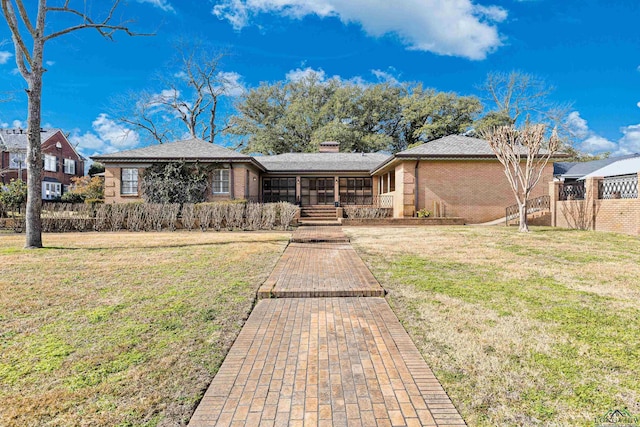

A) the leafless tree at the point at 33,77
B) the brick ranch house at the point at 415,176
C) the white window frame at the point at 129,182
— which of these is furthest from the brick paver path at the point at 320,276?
the white window frame at the point at 129,182

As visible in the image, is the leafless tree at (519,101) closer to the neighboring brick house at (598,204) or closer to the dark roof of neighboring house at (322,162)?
the dark roof of neighboring house at (322,162)

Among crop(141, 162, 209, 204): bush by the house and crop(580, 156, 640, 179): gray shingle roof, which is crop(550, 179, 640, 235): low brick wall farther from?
crop(141, 162, 209, 204): bush by the house

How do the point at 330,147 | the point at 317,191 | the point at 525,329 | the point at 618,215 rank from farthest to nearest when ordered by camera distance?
the point at 330,147 < the point at 317,191 < the point at 618,215 < the point at 525,329

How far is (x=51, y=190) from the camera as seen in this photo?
33.6 metres

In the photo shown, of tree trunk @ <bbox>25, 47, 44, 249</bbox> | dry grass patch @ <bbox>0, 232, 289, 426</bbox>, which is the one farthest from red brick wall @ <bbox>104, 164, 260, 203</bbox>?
dry grass patch @ <bbox>0, 232, 289, 426</bbox>

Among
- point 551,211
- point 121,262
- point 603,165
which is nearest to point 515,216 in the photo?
point 551,211

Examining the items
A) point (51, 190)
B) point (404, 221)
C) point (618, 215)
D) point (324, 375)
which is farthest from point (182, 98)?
point (324, 375)

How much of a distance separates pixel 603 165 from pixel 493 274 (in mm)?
26947

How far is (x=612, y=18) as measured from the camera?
2061cm

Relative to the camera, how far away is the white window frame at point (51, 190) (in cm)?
3241

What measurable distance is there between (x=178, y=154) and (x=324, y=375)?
59.8 ft

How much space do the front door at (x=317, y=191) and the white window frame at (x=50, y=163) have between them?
88.4 ft

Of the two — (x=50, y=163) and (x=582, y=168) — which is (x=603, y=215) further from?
(x=50, y=163)

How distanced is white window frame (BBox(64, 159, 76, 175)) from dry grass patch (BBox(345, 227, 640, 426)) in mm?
40872
